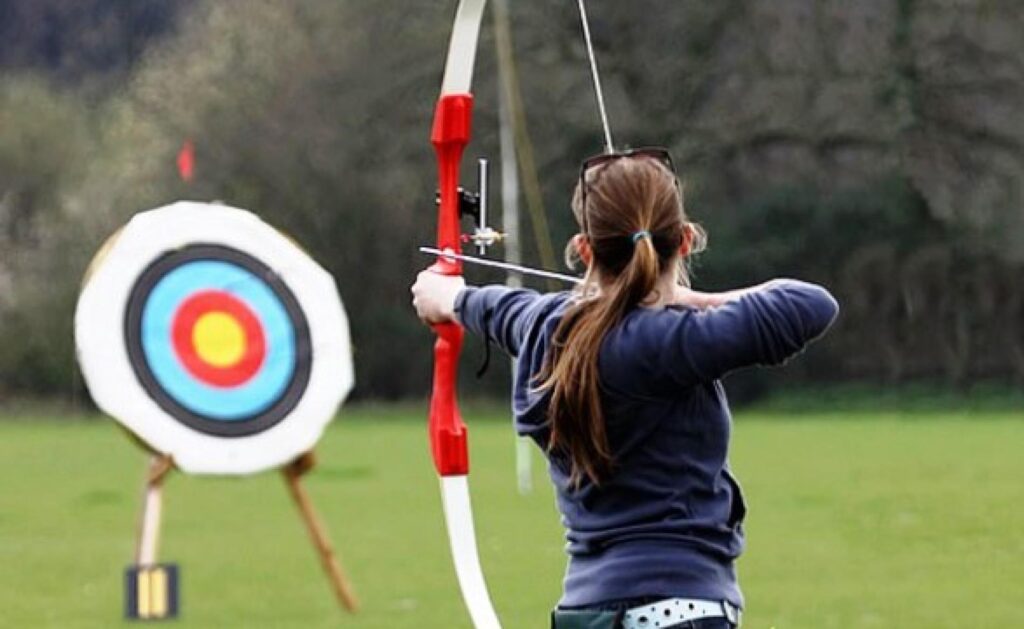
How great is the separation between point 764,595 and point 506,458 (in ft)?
23.9

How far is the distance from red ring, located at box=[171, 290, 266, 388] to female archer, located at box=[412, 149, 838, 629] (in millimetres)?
4812

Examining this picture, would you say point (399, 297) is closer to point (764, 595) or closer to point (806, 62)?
point (806, 62)

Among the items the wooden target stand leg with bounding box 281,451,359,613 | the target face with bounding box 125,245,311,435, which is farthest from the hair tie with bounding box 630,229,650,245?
the target face with bounding box 125,245,311,435

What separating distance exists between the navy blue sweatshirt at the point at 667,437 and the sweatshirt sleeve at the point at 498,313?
0.04m

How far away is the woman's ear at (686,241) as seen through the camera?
259 cm

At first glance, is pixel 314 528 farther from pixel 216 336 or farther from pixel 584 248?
pixel 584 248

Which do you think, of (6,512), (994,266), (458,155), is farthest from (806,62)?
(458,155)

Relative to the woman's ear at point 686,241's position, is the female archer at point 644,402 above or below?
below

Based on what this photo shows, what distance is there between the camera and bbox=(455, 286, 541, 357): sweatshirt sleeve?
106 inches

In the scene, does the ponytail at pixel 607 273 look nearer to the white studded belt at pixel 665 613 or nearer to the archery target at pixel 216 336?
the white studded belt at pixel 665 613

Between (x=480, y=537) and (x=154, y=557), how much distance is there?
2756 millimetres

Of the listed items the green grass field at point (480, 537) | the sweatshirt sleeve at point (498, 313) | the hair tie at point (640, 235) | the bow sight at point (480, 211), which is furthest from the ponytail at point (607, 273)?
the green grass field at point (480, 537)

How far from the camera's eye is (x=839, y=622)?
676cm

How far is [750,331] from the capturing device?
2496mm
